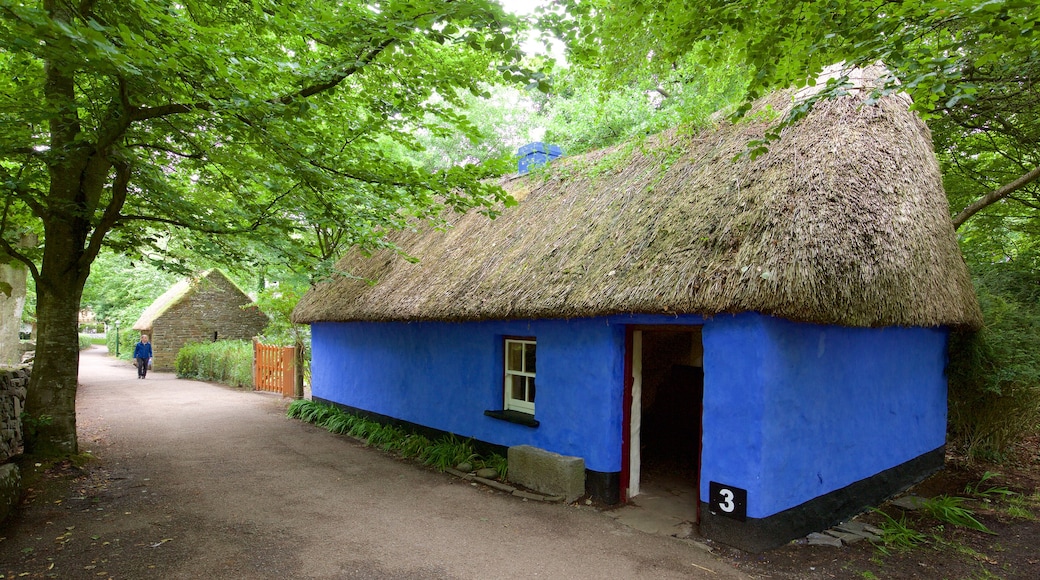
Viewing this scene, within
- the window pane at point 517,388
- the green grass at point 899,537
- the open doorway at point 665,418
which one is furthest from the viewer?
the window pane at point 517,388

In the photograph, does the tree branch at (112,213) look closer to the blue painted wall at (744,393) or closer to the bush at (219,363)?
the blue painted wall at (744,393)

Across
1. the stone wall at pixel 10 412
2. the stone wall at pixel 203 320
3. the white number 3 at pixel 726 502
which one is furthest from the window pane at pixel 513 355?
the stone wall at pixel 203 320

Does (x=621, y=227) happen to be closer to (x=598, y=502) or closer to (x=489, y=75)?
(x=489, y=75)

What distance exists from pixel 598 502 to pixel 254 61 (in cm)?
569

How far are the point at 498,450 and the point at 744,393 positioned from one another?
3785 mm

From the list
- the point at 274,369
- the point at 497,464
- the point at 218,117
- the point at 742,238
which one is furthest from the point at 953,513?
the point at 274,369

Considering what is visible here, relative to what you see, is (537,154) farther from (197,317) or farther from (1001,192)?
(197,317)

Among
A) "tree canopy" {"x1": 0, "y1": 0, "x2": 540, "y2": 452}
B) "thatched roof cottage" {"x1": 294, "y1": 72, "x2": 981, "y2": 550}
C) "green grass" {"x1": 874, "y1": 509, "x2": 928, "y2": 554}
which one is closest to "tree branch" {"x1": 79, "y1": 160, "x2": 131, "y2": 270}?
"tree canopy" {"x1": 0, "y1": 0, "x2": 540, "y2": 452}

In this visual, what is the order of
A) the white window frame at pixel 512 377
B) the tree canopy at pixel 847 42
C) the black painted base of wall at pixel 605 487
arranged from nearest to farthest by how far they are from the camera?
the tree canopy at pixel 847 42 < the black painted base of wall at pixel 605 487 < the white window frame at pixel 512 377

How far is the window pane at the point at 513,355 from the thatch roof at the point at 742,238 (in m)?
0.93

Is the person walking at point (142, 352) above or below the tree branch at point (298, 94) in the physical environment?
below

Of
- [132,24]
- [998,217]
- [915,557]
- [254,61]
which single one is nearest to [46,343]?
[132,24]

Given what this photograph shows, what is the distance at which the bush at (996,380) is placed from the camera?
751cm

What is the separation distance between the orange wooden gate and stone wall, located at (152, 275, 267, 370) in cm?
637
